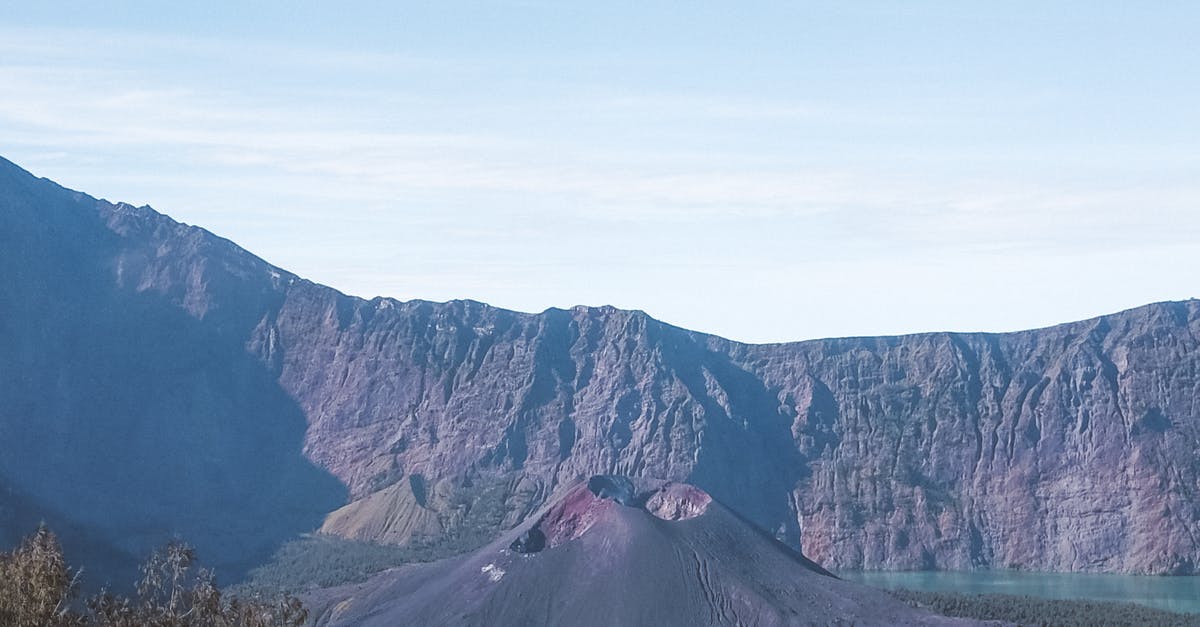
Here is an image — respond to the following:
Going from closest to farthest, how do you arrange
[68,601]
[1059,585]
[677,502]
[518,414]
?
[68,601], [677,502], [1059,585], [518,414]

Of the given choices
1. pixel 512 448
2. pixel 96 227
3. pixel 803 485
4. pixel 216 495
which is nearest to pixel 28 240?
pixel 96 227

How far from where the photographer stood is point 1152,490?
471ft

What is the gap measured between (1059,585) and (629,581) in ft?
202

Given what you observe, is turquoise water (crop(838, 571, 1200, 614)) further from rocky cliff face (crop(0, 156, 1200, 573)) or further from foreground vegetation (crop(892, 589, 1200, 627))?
foreground vegetation (crop(892, 589, 1200, 627))

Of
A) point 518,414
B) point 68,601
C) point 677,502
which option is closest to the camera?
point 68,601

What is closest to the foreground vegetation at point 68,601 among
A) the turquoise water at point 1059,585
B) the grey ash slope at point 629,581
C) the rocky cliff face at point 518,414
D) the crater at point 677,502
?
the grey ash slope at point 629,581

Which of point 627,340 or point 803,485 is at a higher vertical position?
point 627,340

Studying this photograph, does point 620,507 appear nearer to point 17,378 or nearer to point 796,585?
point 796,585

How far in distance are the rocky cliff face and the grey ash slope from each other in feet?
168

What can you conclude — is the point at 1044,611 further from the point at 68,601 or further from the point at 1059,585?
the point at 68,601

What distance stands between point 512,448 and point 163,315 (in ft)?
140

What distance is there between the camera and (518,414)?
160875mm

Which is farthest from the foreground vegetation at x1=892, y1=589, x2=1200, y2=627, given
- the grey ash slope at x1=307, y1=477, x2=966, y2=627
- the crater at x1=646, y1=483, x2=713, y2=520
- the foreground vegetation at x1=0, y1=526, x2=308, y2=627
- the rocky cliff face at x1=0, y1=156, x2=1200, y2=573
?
the foreground vegetation at x1=0, y1=526, x2=308, y2=627

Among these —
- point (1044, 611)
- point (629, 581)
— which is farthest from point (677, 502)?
point (1044, 611)
